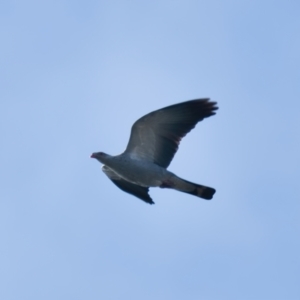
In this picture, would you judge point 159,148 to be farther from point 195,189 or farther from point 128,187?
point 128,187

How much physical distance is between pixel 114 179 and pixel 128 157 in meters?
2.06

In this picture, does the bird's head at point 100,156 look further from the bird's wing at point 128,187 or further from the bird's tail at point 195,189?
the bird's tail at point 195,189

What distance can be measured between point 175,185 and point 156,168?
635 millimetres

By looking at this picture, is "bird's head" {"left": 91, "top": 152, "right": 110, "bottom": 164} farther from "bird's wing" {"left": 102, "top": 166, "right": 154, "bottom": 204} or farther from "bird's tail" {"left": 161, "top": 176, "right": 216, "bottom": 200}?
"bird's tail" {"left": 161, "top": 176, "right": 216, "bottom": 200}

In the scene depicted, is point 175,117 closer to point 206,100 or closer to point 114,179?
point 206,100

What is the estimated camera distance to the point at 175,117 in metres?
32.7

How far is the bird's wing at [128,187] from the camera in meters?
34.3

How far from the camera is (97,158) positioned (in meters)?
32.9

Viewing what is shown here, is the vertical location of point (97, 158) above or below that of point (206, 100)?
below

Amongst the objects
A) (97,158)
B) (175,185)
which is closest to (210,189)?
(175,185)

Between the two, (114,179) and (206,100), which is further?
(114,179)

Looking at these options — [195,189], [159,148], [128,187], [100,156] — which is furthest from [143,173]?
[128,187]

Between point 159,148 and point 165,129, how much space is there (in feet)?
1.77

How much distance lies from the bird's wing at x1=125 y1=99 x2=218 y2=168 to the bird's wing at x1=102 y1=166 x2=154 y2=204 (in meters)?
1.56
